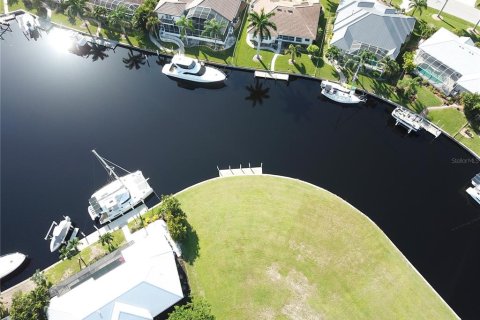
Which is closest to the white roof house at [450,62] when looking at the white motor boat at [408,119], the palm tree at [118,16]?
the white motor boat at [408,119]

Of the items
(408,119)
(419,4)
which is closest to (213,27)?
(408,119)

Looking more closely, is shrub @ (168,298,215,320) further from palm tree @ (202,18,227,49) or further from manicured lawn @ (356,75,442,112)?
palm tree @ (202,18,227,49)

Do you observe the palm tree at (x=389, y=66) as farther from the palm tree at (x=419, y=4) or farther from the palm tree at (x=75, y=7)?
the palm tree at (x=75, y=7)

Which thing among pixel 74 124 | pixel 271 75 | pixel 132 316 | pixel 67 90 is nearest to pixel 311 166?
pixel 271 75

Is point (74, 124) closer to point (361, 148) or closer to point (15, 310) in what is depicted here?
point (15, 310)

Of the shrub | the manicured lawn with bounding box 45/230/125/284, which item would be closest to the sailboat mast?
the manicured lawn with bounding box 45/230/125/284

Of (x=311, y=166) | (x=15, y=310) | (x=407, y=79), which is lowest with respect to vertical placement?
(x=15, y=310)
